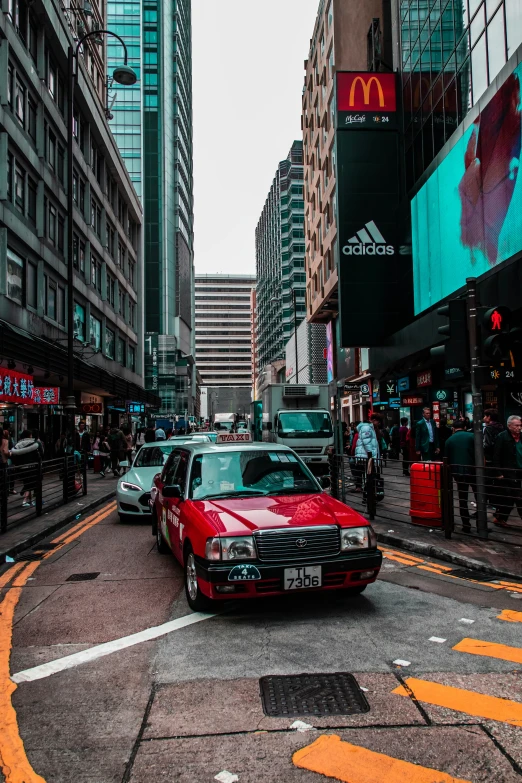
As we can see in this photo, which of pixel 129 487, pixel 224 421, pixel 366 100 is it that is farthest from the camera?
pixel 224 421

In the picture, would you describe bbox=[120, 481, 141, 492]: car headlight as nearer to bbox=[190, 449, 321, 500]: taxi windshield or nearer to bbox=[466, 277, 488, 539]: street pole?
bbox=[190, 449, 321, 500]: taxi windshield

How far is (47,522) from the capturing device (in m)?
11.4

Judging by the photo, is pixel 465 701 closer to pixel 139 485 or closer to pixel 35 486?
pixel 139 485

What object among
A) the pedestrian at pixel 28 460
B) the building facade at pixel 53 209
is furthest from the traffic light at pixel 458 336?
the building facade at pixel 53 209

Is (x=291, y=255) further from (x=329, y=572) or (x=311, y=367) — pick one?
(x=329, y=572)

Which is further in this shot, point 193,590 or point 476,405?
point 476,405

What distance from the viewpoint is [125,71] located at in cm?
2003

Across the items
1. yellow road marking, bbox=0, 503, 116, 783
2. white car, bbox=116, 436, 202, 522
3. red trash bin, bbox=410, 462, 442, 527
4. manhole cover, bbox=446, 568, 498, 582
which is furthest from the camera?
white car, bbox=116, 436, 202, 522

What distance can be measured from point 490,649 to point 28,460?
12062 mm

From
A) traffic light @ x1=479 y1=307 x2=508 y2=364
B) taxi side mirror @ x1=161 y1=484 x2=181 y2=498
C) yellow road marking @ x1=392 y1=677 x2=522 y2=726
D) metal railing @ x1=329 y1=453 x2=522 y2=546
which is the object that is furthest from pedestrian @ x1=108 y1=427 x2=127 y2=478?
yellow road marking @ x1=392 y1=677 x2=522 y2=726

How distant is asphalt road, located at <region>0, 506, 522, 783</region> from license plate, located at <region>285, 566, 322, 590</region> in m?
0.34

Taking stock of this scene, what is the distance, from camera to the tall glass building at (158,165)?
9419cm

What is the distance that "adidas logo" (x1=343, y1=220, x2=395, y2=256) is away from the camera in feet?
90.0

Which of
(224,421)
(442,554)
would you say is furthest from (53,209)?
(224,421)
